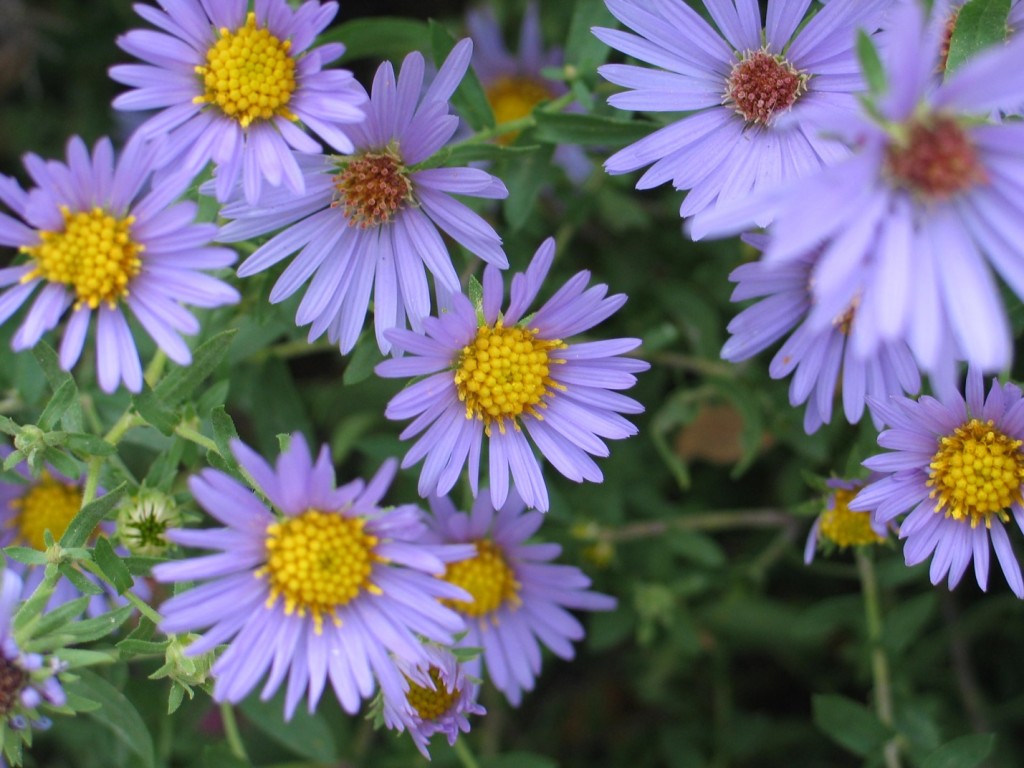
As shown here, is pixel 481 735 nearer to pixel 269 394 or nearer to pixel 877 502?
pixel 269 394

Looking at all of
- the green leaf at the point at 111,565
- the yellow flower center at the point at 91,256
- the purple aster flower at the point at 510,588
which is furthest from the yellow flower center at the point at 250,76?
the purple aster flower at the point at 510,588

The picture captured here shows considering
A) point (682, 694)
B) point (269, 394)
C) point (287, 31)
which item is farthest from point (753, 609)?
point (287, 31)

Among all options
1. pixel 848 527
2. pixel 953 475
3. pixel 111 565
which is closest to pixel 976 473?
pixel 953 475

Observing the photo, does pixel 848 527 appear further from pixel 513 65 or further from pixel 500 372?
pixel 513 65

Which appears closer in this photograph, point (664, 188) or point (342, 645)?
point (342, 645)

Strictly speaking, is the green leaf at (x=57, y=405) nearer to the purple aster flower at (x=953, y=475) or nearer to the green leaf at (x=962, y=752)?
the purple aster flower at (x=953, y=475)

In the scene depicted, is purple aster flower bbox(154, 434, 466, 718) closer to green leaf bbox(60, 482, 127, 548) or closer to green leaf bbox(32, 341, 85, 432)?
green leaf bbox(60, 482, 127, 548)
